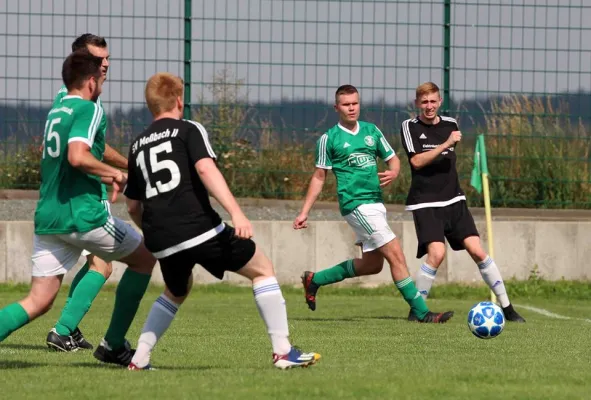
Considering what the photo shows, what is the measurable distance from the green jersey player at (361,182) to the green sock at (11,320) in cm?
447

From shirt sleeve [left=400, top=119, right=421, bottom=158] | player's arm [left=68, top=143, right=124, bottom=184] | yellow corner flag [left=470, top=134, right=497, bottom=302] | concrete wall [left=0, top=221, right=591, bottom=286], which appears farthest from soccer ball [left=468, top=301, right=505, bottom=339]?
concrete wall [left=0, top=221, right=591, bottom=286]

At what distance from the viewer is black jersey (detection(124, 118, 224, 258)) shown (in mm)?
6578

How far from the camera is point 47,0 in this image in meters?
16.3

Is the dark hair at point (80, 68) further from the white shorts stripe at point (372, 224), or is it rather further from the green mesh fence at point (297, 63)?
the green mesh fence at point (297, 63)

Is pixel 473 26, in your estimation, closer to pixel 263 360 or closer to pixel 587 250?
pixel 587 250

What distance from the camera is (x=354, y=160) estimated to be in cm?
1138

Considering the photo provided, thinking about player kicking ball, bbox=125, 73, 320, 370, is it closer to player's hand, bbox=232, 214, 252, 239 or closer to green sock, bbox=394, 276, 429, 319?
player's hand, bbox=232, 214, 252, 239

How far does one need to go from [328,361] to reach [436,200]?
14.3 feet

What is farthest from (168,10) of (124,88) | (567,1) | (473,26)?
(567,1)

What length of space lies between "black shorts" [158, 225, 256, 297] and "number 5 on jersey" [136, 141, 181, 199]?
1.11ft

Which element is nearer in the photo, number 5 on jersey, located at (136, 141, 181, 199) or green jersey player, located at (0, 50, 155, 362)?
number 5 on jersey, located at (136, 141, 181, 199)

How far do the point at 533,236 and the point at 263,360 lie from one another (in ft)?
29.2

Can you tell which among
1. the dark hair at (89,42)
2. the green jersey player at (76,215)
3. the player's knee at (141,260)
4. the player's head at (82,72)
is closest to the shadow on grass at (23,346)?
the green jersey player at (76,215)

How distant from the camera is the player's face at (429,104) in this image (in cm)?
1173
